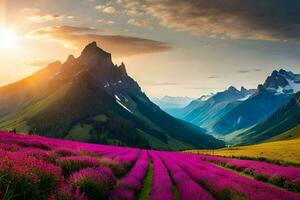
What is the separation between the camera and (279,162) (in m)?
55.1

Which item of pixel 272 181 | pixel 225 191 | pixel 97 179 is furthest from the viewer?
pixel 272 181

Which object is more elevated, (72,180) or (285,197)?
(72,180)

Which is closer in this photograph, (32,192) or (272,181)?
(32,192)

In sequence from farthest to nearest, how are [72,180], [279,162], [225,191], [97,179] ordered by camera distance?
[279,162] < [225,191] < [97,179] < [72,180]

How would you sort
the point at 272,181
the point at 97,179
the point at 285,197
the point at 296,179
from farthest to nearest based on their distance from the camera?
the point at 272,181, the point at 296,179, the point at 285,197, the point at 97,179

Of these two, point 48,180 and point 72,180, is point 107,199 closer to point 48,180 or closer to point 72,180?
point 72,180

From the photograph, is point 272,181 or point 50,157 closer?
point 50,157

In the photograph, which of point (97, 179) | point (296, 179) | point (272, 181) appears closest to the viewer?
point (97, 179)

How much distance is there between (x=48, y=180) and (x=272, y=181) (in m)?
23.8

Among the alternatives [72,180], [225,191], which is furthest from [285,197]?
[72,180]

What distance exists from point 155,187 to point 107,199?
5542 millimetres

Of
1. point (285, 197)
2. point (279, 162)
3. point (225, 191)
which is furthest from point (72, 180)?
point (279, 162)

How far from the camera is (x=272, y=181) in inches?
1294

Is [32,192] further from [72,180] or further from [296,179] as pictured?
[296,179]
